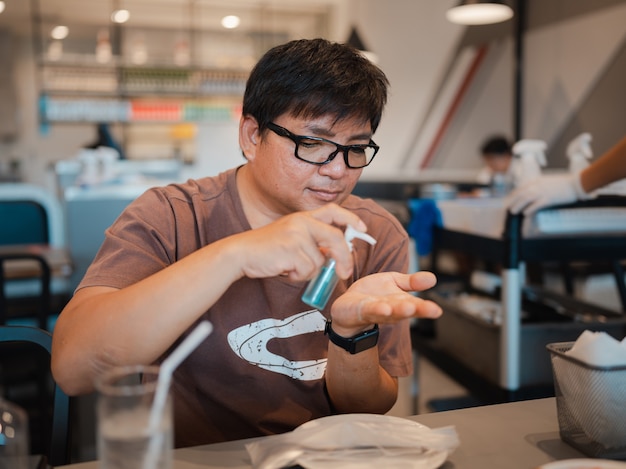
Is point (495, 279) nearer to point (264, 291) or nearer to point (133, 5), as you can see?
point (264, 291)

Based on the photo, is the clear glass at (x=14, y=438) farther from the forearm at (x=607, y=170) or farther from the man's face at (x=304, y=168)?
the forearm at (x=607, y=170)

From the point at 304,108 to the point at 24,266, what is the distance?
5.74ft

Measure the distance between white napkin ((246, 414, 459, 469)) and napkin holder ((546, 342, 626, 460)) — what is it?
0.17 metres

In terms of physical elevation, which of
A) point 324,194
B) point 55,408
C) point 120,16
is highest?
point 120,16

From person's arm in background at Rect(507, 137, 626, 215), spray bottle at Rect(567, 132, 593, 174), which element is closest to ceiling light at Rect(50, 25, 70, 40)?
spray bottle at Rect(567, 132, 593, 174)

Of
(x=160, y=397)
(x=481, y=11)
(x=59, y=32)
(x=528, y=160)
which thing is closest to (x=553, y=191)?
(x=528, y=160)

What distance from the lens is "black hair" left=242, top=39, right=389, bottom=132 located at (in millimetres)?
1013

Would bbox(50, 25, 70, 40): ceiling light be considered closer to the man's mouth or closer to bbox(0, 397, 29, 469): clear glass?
the man's mouth

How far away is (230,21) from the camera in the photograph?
7.70m

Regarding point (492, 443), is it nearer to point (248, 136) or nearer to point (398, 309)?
point (398, 309)

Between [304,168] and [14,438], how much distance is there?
0.62 metres

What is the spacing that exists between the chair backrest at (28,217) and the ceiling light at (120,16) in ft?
16.3

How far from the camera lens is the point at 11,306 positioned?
2299mm

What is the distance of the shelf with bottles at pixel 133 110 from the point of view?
23.4 feet
